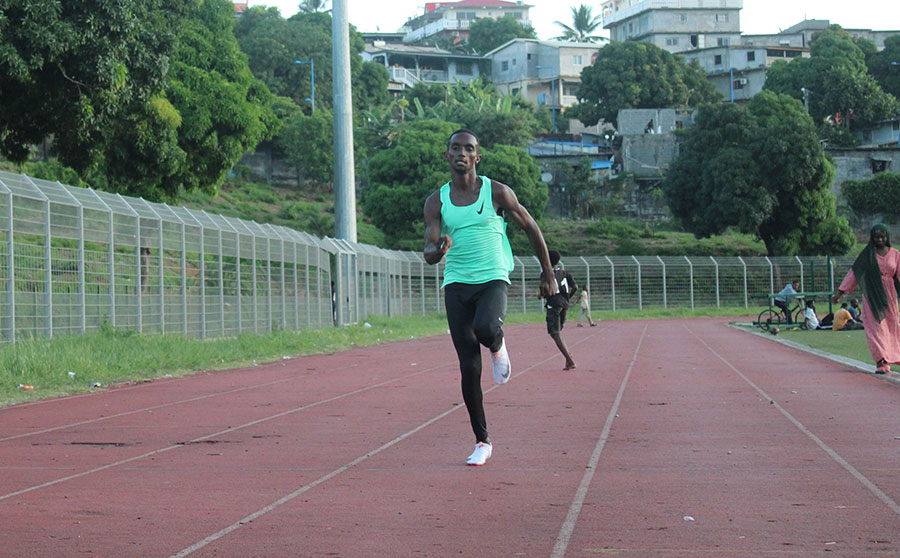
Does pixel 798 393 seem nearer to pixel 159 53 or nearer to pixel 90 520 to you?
pixel 90 520

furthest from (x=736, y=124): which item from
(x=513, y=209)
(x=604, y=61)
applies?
(x=513, y=209)

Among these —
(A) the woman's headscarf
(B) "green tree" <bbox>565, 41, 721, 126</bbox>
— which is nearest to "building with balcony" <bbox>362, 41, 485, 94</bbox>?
(B) "green tree" <bbox>565, 41, 721, 126</bbox>

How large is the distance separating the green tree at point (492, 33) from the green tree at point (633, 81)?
106 feet

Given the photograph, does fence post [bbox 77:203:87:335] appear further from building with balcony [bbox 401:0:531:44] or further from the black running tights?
building with balcony [bbox 401:0:531:44]

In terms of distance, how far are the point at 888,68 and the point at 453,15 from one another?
62747mm

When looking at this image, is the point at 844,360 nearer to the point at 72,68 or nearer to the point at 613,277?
the point at 72,68

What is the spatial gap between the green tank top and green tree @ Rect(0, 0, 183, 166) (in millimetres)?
9713

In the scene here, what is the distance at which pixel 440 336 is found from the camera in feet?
94.5

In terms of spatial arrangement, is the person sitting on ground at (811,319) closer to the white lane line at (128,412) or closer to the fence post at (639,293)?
the white lane line at (128,412)

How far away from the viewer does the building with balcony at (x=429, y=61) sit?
108688 mm

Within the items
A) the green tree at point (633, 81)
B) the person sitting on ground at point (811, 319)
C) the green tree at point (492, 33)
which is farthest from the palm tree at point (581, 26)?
the person sitting on ground at point (811, 319)

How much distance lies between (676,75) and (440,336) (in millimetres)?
57449

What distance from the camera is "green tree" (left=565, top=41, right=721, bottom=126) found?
7975 cm

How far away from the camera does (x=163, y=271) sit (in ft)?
61.7
